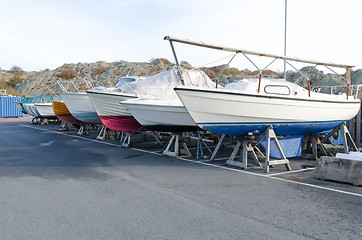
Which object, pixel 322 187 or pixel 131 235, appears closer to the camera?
pixel 131 235

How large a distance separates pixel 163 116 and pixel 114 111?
300 centimetres

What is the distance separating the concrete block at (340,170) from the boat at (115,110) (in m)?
6.84

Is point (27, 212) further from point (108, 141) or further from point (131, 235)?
point (108, 141)

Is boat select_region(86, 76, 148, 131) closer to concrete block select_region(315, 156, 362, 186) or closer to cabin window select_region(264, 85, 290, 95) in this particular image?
cabin window select_region(264, 85, 290, 95)

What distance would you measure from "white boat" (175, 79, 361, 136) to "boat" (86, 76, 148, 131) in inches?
183

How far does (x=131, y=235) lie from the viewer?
11.9ft

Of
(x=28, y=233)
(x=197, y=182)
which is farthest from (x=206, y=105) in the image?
(x=28, y=233)

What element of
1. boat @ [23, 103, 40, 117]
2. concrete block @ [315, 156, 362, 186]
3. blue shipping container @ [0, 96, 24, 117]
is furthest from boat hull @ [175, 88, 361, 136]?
blue shipping container @ [0, 96, 24, 117]

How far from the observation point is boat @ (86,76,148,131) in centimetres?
1171

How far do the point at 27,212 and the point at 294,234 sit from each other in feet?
12.1

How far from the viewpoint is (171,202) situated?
16.1 ft

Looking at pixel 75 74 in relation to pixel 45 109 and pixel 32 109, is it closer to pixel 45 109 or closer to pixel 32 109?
pixel 32 109

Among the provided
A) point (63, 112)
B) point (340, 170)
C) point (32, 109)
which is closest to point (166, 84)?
point (340, 170)

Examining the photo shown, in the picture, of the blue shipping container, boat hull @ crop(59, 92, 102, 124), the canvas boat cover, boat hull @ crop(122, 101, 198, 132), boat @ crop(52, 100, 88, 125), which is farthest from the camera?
the blue shipping container
